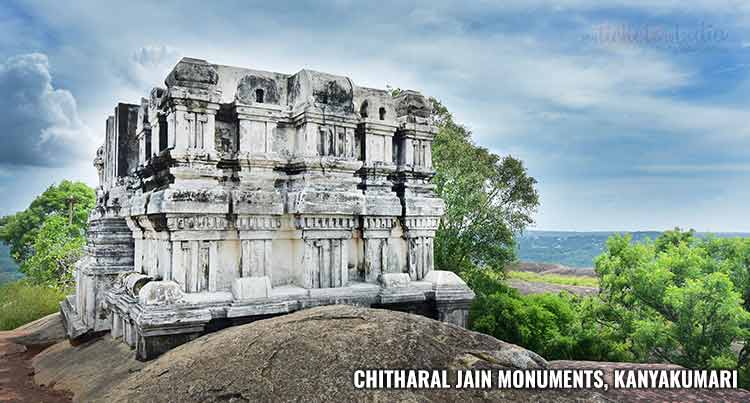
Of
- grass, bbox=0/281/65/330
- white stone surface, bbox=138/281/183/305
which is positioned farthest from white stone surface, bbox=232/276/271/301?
grass, bbox=0/281/65/330

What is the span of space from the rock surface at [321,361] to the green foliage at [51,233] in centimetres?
1836

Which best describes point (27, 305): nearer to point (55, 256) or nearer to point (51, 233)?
point (55, 256)

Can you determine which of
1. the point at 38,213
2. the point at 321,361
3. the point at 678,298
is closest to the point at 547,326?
the point at 678,298

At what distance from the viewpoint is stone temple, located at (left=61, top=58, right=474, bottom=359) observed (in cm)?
649

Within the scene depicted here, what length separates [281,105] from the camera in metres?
7.51

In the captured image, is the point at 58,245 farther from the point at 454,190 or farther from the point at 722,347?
the point at 722,347

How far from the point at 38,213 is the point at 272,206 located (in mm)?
26916

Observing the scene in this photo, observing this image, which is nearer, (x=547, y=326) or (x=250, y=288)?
(x=250, y=288)

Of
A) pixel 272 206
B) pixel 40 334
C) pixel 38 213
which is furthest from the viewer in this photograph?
pixel 38 213

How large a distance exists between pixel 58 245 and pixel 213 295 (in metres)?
19.0

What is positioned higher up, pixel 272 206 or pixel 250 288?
pixel 272 206

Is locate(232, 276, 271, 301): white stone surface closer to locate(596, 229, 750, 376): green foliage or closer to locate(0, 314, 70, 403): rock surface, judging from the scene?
locate(0, 314, 70, 403): rock surface

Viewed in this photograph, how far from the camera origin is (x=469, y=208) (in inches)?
706

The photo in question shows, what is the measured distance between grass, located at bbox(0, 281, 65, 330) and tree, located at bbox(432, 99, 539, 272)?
12601 mm
